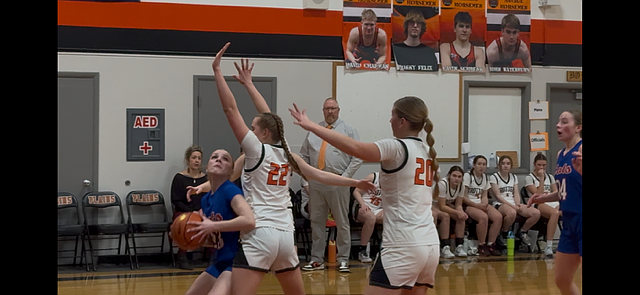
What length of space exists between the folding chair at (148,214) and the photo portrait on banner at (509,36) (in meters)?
5.45

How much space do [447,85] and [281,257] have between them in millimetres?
6684

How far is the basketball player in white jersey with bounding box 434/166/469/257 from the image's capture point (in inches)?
369

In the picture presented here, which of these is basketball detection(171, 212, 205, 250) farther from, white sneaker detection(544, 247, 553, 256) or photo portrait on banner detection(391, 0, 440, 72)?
white sneaker detection(544, 247, 553, 256)

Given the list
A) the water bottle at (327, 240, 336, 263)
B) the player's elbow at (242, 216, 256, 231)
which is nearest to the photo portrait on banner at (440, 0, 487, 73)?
the water bottle at (327, 240, 336, 263)

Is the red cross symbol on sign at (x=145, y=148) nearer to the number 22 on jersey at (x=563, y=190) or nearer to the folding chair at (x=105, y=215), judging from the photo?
the folding chair at (x=105, y=215)

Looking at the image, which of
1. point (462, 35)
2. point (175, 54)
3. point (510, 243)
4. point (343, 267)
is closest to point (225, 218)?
point (343, 267)

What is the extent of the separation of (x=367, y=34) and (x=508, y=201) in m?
3.28

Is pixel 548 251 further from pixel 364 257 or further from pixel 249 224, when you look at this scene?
pixel 249 224

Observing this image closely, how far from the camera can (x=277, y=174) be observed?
4164 mm

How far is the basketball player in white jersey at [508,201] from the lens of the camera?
9.71m

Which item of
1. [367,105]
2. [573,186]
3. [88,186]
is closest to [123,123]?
[88,186]

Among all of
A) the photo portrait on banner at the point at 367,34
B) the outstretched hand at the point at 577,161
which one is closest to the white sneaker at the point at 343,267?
the photo portrait on banner at the point at 367,34

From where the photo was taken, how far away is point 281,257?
4.04m

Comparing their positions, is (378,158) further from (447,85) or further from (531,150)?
(531,150)
